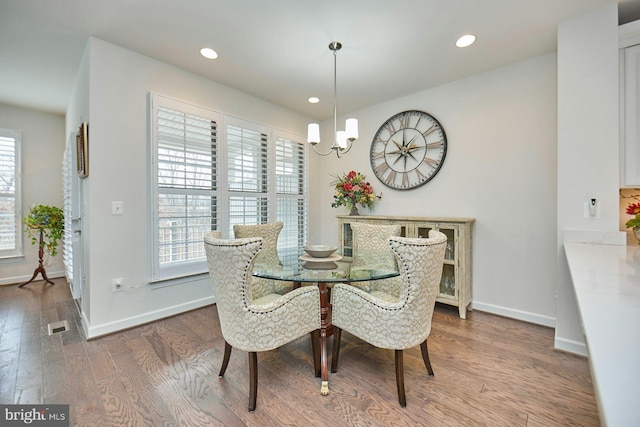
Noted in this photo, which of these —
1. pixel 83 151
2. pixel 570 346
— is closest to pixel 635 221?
pixel 570 346

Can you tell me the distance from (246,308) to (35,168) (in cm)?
502

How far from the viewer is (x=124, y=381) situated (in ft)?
5.98

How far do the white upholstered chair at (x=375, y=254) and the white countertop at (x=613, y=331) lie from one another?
111 cm

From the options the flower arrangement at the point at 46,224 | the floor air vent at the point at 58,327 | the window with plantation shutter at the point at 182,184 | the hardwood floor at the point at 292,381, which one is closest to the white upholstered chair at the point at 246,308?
the hardwood floor at the point at 292,381

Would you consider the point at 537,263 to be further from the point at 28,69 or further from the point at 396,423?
the point at 28,69

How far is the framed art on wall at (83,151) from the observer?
2490 mm

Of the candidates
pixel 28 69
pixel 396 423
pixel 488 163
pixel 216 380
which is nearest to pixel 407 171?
pixel 488 163

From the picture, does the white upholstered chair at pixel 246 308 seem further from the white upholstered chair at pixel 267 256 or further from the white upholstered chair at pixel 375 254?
the white upholstered chair at pixel 375 254

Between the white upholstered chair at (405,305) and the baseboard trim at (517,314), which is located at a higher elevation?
the white upholstered chair at (405,305)

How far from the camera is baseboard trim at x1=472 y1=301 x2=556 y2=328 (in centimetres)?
264

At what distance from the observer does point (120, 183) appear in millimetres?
2572

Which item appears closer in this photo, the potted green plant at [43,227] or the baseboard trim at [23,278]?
the potted green plant at [43,227]

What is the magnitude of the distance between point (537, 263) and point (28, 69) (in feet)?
18.9

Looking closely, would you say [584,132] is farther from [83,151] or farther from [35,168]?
[35,168]
